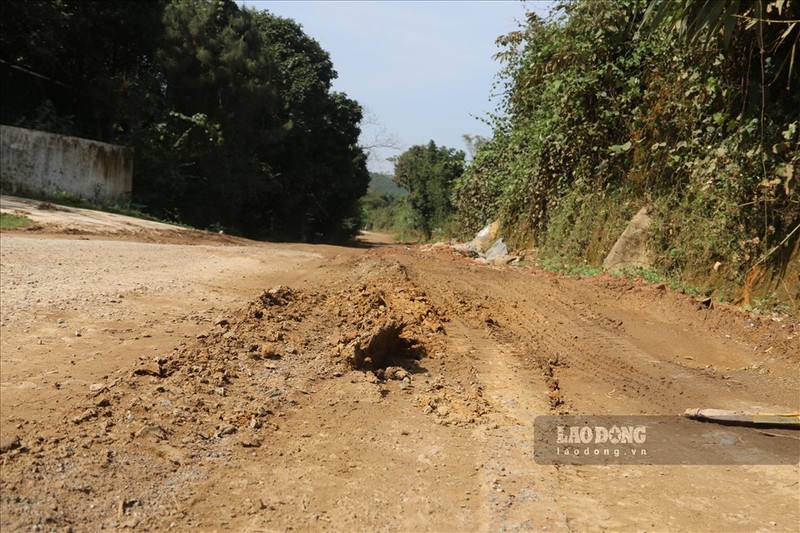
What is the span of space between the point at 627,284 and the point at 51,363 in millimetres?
6122

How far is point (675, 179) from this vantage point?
9.41 meters

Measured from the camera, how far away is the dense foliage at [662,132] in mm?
7422

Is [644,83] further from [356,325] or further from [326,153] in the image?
[326,153]

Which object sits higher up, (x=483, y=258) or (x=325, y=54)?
(x=325, y=54)

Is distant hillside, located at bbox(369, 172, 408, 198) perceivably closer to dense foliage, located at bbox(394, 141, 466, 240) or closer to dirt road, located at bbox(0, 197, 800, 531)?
dense foliage, located at bbox(394, 141, 466, 240)

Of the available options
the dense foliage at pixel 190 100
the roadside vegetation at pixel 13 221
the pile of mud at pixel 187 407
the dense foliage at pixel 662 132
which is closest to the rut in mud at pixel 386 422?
the pile of mud at pixel 187 407

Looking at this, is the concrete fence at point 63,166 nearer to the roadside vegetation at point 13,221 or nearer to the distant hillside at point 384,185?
the roadside vegetation at point 13,221

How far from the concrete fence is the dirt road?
1002 centimetres

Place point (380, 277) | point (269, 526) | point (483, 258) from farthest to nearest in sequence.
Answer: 1. point (483, 258)
2. point (380, 277)
3. point (269, 526)

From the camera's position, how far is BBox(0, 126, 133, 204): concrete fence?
625 inches

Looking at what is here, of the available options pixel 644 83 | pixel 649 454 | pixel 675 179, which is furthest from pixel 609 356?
pixel 644 83

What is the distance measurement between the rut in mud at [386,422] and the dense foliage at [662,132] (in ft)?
6.09

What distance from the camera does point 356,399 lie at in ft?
13.2

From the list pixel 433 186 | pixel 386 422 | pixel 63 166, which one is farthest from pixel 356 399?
pixel 433 186
